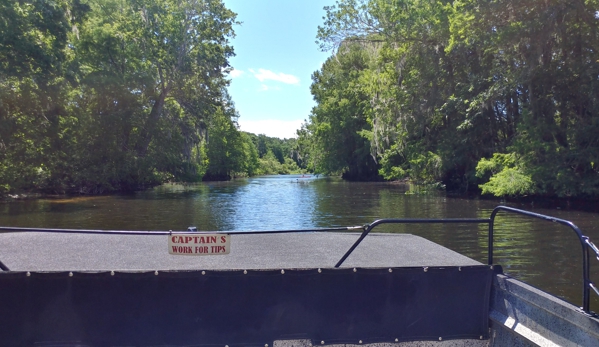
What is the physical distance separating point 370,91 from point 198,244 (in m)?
33.3

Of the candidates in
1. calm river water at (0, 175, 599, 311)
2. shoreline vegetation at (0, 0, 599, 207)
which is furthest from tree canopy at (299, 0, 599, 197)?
calm river water at (0, 175, 599, 311)

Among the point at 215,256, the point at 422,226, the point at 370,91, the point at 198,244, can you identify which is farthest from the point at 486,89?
the point at 198,244

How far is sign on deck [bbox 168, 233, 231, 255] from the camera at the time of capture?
4082 millimetres

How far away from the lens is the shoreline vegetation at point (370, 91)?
66.2ft

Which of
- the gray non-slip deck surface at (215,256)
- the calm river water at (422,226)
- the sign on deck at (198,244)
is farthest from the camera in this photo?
the calm river water at (422,226)

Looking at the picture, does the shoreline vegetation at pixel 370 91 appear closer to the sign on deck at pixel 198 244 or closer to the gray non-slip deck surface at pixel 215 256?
the gray non-slip deck surface at pixel 215 256

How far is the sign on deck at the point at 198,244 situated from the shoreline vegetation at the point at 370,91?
743 inches

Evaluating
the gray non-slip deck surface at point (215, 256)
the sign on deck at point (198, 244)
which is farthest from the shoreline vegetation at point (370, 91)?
the sign on deck at point (198, 244)

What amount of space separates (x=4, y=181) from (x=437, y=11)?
27.2 meters

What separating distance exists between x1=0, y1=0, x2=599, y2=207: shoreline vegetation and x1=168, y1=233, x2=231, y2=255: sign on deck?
18.9m

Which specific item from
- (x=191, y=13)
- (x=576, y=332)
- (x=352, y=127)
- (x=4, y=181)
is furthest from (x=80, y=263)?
(x=352, y=127)

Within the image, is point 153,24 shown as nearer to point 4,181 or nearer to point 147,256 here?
point 4,181

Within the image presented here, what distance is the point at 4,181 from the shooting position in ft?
91.8

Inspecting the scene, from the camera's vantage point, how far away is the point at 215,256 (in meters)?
5.38
